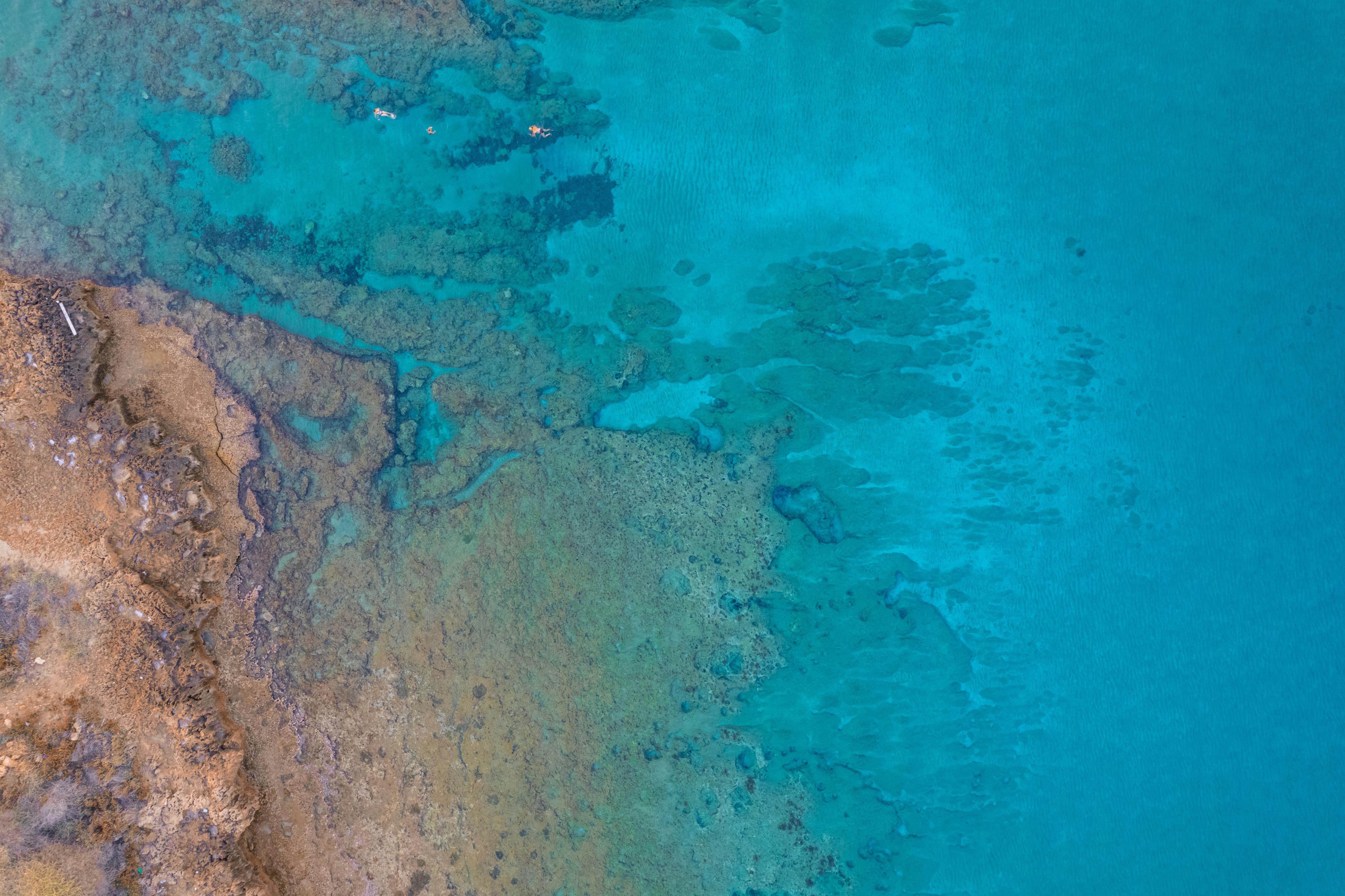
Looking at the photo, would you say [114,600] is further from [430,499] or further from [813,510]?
[813,510]

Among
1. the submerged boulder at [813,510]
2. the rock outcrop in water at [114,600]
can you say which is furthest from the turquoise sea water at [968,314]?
the rock outcrop in water at [114,600]

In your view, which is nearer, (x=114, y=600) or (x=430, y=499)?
(x=114, y=600)

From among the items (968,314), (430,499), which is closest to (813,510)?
(968,314)

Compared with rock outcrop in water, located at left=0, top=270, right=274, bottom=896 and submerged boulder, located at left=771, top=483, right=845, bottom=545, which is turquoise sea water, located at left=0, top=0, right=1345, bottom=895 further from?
rock outcrop in water, located at left=0, top=270, right=274, bottom=896

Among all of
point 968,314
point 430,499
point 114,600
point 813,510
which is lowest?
point 114,600

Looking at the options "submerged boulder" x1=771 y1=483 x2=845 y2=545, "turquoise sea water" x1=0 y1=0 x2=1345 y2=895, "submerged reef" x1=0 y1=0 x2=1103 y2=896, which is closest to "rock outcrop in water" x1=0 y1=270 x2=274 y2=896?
"submerged reef" x1=0 y1=0 x2=1103 y2=896

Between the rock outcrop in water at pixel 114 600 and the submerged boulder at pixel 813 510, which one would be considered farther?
the submerged boulder at pixel 813 510

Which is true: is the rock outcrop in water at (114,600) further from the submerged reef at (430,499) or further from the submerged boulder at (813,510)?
the submerged boulder at (813,510)

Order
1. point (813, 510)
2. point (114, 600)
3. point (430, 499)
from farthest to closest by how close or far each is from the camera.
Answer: point (430, 499)
point (813, 510)
point (114, 600)

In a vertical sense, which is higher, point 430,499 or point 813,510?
point 813,510
